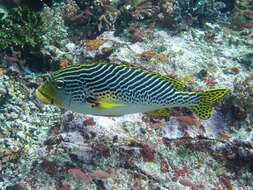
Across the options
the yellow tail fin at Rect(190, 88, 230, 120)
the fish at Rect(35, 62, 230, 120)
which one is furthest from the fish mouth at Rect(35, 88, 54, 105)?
the yellow tail fin at Rect(190, 88, 230, 120)

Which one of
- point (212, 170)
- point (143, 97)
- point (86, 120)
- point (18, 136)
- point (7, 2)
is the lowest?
point (212, 170)

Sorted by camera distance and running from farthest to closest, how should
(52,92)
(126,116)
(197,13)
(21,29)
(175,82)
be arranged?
(197,13)
(21,29)
(126,116)
(175,82)
(52,92)

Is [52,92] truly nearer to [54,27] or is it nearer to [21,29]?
[21,29]

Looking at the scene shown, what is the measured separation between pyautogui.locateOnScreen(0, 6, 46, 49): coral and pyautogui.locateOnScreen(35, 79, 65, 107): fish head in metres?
3.46

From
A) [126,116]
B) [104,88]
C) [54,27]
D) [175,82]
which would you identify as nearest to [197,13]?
[54,27]

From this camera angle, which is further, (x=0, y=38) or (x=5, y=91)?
(x=0, y=38)

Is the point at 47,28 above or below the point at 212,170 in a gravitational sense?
above

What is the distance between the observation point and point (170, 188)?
5016 mm

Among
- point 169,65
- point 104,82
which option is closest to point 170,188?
point 104,82

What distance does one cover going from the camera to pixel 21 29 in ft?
23.5

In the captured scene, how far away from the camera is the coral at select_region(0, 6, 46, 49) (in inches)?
273

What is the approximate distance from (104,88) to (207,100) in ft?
4.04

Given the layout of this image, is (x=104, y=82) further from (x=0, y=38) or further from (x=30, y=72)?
(x=0, y=38)

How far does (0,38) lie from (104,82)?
397cm
